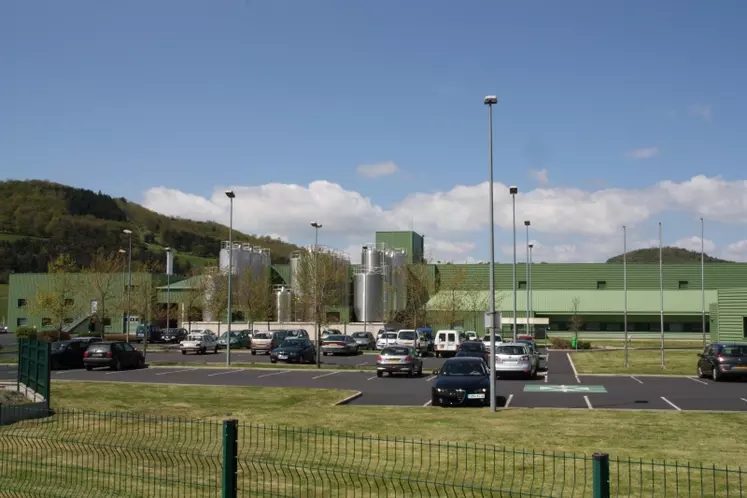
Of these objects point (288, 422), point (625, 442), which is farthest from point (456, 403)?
point (625, 442)

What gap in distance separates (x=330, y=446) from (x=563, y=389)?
64.1 feet

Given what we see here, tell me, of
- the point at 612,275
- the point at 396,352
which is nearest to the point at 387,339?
the point at 396,352

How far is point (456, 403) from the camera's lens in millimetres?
21469

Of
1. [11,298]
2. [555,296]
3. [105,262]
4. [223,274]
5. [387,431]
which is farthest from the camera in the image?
[11,298]

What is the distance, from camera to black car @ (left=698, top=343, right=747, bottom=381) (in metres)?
30.1

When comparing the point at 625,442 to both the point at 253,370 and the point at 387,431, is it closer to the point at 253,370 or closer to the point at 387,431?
the point at 387,431

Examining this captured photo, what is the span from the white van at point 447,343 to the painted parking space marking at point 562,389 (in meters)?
22.8

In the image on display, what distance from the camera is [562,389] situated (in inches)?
1083

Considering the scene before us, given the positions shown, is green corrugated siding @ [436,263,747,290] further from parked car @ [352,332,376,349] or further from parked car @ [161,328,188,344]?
parked car @ [161,328,188,344]

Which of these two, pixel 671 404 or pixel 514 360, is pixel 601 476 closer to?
pixel 671 404

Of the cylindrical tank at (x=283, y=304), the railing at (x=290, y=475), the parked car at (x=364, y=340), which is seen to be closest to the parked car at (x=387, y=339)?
the parked car at (x=364, y=340)

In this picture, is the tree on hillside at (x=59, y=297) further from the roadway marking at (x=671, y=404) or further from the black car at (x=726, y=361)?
the roadway marking at (x=671, y=404)

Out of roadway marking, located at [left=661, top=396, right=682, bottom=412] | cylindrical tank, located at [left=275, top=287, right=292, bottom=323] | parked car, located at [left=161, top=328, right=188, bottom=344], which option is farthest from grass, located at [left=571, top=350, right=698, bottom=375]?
cylindrical tank, located at [left=275, top=287, right=292, bottom=323]

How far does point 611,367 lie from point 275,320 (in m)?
49.5
